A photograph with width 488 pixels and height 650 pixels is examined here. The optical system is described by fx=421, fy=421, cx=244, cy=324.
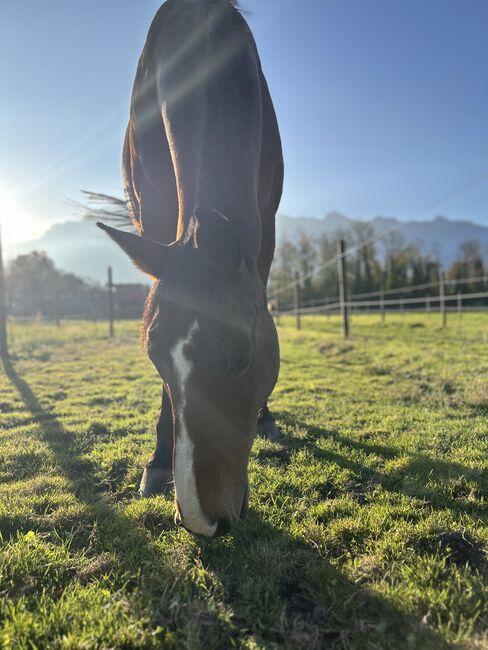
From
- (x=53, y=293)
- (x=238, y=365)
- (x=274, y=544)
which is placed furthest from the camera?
Answer: (x=53, y=293)

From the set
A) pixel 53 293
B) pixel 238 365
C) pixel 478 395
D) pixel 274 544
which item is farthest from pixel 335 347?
pixel 53 293

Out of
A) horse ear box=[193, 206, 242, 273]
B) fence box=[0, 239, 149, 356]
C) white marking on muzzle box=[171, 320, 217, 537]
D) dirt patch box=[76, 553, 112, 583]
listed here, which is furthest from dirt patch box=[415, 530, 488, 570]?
fence box=[0, 239, 149, 356]

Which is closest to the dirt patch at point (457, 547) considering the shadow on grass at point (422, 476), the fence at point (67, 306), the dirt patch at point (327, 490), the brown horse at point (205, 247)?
the shadow on grass at point (422, 476)

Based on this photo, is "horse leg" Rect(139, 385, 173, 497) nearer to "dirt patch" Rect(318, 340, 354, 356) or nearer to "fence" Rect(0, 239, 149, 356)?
"dirt patch" Rect(318, 340, 354, 356)

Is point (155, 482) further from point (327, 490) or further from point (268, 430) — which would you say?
point (268, 430)

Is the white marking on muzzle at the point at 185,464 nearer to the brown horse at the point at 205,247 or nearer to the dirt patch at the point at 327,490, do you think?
the brown horse at the point at 205,247

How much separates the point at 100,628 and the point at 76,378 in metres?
6.73

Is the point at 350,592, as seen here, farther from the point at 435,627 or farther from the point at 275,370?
the point at 275,370

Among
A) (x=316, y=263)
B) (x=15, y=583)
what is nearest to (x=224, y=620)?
(x=15, y=583)

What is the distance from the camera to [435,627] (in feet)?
5.16

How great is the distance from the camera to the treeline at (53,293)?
37.2 m

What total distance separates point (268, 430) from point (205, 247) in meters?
2.54

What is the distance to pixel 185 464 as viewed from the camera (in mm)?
1760

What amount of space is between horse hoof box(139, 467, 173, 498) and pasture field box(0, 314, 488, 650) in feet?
0.31
